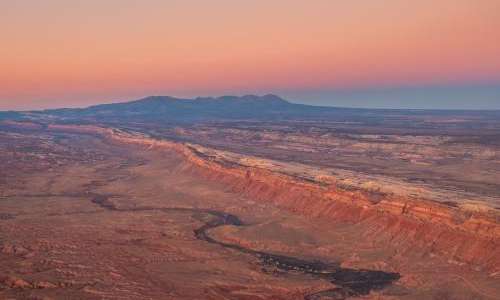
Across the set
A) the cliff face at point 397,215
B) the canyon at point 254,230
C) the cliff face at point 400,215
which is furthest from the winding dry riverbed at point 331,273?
the cliff face at point 400,215

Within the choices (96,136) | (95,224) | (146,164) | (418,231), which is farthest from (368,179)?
(96,136)

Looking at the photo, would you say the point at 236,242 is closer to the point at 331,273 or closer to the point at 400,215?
the point at 331,273

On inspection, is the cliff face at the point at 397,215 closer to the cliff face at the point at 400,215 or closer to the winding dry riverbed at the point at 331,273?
the cliff face at the point at 400,215

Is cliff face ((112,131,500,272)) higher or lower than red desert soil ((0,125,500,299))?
higher

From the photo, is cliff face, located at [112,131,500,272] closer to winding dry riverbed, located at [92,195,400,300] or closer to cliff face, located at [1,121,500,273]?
cliff face, located at [1,121,500,273]

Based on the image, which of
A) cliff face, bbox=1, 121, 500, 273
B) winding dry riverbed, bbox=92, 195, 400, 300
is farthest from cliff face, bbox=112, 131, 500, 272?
winding dry riverbed, bbox=92, 195, 400, 300

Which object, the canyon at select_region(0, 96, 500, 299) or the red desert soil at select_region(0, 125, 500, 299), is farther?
the canyon at select_region(0, 96, 500, 299)

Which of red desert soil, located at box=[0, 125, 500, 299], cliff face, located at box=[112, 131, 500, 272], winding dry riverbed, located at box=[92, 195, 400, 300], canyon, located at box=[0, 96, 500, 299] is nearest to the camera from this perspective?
winding dry riverbed, located at box=[92, 195, 400, 300]

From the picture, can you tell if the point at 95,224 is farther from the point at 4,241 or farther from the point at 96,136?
the point at 96,136
